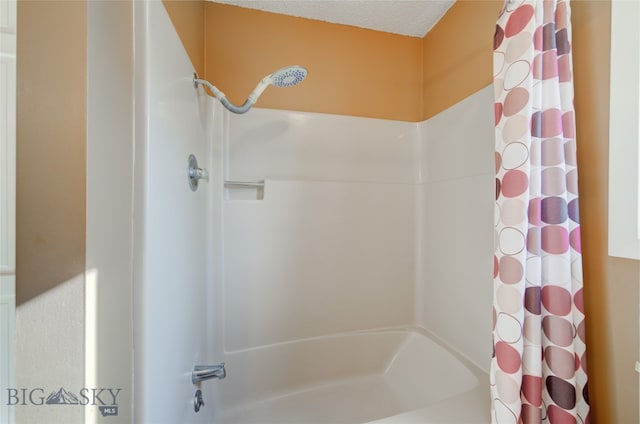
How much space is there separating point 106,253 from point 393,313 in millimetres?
1446

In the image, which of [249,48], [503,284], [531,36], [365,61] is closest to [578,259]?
[503,284]

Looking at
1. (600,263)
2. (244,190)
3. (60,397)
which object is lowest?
(60,397)

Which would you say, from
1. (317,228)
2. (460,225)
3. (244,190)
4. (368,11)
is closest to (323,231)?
(317,228)

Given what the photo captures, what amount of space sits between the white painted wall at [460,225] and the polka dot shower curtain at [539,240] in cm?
37

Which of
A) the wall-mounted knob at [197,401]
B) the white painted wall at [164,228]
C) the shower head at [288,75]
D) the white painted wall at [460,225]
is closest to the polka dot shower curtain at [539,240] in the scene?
the white painted wall at [460,225]

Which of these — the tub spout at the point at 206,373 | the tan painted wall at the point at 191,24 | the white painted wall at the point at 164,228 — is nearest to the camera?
the white painted wall at the point at 164,228

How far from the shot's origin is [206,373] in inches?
37.6

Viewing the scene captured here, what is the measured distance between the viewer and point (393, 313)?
1515 mm

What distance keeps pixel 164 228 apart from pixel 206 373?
644mm

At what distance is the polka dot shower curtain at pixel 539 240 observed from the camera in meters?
0.66

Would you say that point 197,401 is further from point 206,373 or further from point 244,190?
point 244,190

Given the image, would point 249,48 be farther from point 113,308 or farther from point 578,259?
point 578,259

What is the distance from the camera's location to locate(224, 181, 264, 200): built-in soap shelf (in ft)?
4.32

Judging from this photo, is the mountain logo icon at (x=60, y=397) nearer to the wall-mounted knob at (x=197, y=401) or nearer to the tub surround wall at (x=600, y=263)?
the wall-mounted knob at (x=197, y=401)
